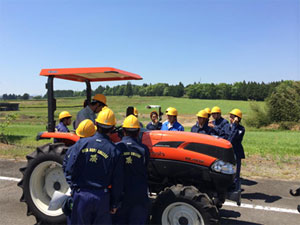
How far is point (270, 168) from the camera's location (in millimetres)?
7879

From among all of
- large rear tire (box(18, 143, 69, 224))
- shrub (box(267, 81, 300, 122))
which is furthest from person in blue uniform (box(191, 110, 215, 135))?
shrub (box(267, 81, 300, 122))

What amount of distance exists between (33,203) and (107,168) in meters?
2.29

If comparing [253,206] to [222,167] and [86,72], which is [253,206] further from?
[86,72]

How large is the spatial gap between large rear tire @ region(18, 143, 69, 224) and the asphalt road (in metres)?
0.27

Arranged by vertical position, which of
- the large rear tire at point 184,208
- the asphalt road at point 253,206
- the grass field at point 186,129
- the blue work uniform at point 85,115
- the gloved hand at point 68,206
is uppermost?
the blue work uniform at point 85,115

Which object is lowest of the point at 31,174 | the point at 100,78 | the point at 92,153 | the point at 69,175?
the point at 31,174

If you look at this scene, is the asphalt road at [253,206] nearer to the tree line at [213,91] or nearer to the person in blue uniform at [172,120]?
the person in blue uniform at [172,120]

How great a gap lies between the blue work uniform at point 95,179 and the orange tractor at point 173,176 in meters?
1.01

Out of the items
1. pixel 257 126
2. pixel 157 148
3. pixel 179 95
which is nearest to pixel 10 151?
pixel 157 148

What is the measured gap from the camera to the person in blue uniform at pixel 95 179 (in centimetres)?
277

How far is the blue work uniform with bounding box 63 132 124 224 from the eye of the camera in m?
2.77

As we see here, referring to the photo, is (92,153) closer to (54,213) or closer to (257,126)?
(54,213)

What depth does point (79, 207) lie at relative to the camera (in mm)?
2789

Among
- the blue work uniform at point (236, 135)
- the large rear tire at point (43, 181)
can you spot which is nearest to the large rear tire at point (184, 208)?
the large rear tire at point (43, 181)
